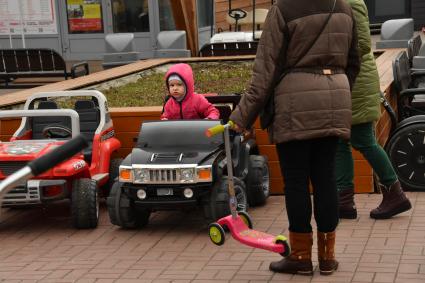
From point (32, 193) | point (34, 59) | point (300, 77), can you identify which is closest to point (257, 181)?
point (32, 193)

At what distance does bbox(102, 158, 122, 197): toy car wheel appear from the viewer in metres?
7.75

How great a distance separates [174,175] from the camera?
21.9ft

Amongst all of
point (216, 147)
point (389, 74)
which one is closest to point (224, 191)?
point (216, 147)

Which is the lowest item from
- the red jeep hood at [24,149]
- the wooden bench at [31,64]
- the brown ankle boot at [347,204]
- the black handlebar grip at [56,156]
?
the wooden bench at [31,64]

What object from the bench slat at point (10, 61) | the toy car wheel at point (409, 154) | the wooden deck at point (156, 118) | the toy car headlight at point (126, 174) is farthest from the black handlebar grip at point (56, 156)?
the bench slat at point (10, 61)

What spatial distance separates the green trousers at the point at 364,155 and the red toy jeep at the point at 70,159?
1.77 m

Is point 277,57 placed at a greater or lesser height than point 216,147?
greater

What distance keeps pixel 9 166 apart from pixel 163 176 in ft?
3.81

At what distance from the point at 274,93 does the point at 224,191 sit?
1.50 m

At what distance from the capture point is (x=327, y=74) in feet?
17.6

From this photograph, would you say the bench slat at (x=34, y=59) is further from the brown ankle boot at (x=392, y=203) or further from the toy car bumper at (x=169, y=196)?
the brown ankle boot at (x=392, y=203)

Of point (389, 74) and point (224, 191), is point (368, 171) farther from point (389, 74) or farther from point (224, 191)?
point (389, 74)

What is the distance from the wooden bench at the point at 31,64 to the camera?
1611 centimetres

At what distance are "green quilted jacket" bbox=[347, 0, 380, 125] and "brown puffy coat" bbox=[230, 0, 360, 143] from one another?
117cm
